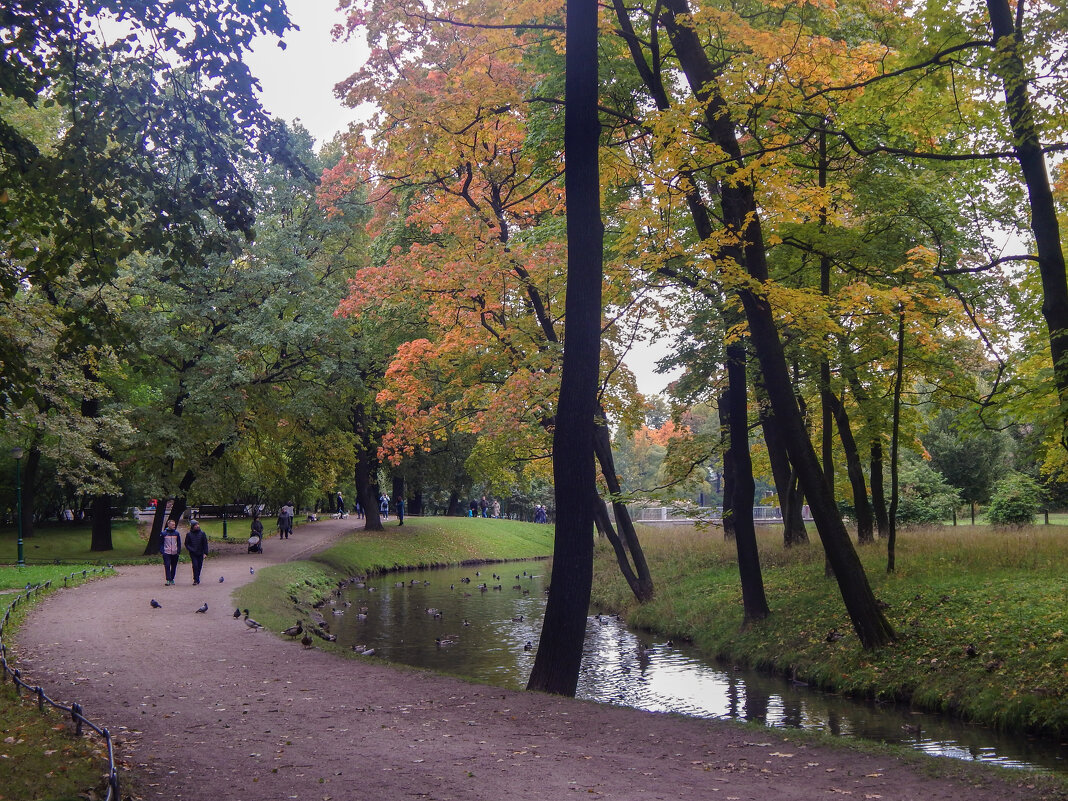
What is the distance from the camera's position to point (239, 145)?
10562 millimetres

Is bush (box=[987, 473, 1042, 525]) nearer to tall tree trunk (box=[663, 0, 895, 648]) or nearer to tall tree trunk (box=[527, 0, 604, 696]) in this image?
tall tree trunk (box=[663, 0, 895, 648])

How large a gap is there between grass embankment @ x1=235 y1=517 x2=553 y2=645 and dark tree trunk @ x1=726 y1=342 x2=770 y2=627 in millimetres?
8412

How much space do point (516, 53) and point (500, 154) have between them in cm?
523

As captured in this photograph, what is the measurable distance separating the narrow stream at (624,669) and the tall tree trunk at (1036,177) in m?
4.10

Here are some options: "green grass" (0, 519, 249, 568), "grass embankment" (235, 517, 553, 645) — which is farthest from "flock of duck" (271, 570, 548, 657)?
"green grass" (0, 519, 249, 568)

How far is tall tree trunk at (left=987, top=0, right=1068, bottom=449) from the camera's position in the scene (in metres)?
10.6

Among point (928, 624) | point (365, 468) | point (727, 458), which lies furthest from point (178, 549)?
point (365, 468)

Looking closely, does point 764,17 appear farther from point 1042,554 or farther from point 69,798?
point 69,798

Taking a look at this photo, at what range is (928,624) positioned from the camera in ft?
46.9

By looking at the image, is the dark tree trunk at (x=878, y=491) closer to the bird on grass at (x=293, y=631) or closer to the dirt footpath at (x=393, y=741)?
the bird on grass at (x=293, y=631)

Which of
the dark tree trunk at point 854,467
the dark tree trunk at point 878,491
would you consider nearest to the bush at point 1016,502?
the dark tree trunk at point 878,491

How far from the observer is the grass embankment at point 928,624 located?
11797 millimetres

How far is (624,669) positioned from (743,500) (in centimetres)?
422

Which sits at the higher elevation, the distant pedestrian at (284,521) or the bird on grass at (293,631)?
the distant pedestrian at (284,521)
